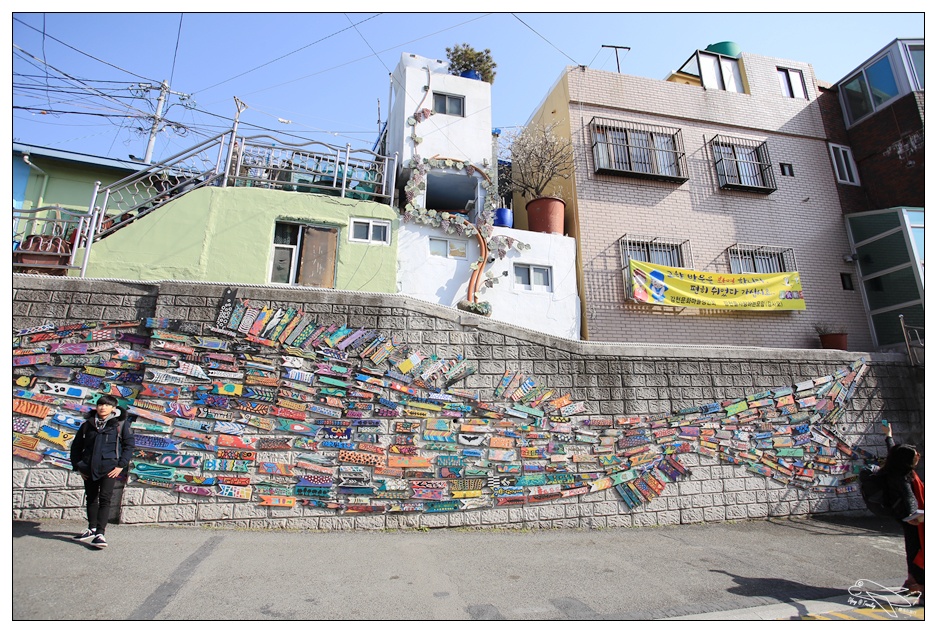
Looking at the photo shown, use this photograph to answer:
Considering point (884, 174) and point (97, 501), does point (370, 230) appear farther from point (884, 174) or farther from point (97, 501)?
point (884, 174)

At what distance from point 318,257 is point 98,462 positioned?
4.98 metres

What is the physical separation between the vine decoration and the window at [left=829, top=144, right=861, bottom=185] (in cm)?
988

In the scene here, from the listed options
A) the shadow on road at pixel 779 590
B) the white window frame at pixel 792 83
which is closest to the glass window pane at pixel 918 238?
the white window frame at pixel 792 83

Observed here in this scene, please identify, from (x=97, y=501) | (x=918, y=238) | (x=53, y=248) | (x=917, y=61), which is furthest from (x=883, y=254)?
(x=53, y=248)

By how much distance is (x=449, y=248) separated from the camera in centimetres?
967

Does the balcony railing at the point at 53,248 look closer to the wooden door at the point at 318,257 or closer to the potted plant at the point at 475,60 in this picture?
the wooden door at the point at 318,257

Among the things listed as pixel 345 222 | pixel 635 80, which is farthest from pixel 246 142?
pixel 635 80

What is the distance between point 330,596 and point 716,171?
12879mm

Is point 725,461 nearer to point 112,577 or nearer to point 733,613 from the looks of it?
point 733,613

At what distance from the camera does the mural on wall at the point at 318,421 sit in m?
5.62

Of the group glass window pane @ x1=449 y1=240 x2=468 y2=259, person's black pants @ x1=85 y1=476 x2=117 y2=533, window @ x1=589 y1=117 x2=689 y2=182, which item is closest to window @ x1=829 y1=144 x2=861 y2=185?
window @ x1=589 y1=117 x2=689 y2=182

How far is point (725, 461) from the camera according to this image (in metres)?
7.15

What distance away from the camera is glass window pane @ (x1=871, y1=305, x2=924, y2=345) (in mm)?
10461

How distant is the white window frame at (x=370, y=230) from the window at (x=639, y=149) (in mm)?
5708
